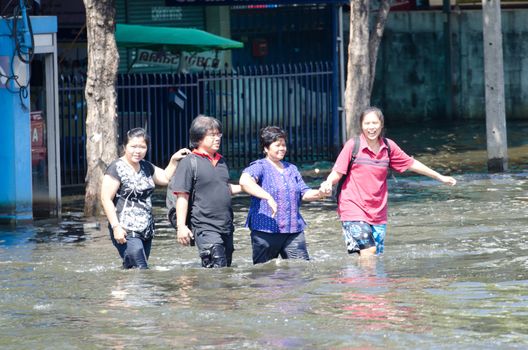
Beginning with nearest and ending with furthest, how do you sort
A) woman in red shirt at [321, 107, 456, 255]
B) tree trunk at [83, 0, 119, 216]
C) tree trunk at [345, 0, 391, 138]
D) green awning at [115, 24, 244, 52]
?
woman in red shirt at [321, 107, 456, 255] < tree trunk at [83, 0, 119, 216] < tree trunk at [345, 0, 391, 138] < green awning at [115, 24, 244, 52]

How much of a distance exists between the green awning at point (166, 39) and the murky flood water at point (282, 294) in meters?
7.38

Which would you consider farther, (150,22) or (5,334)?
(150,22)

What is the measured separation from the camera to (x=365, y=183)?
35.4 ft

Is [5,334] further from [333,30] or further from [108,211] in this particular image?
[333,30]

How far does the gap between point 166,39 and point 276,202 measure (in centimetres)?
1175

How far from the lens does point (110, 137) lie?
16.4m

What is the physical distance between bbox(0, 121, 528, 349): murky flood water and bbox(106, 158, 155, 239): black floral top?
41 centimetres

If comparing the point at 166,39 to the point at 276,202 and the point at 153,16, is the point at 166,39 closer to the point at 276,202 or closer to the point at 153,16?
the point at 153,16

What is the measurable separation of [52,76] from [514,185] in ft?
21.0

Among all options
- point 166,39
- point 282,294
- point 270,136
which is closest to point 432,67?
point 166,39

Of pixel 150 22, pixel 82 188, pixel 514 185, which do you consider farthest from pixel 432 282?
pixel 150 22

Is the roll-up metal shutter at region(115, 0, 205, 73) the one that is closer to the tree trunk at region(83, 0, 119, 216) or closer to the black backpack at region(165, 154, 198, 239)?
the tree trunk at region(83, 0, 119, 216)

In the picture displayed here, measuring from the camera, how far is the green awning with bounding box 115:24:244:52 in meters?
21.9

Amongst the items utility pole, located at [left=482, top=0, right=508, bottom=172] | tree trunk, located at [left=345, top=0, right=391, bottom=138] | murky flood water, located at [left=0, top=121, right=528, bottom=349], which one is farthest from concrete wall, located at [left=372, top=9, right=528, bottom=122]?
murky flood water, located at [left=0, top=121, right=528, bottom=349]
